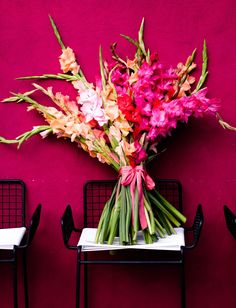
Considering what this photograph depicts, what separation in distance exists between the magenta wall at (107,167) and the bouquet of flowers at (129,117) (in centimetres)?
8

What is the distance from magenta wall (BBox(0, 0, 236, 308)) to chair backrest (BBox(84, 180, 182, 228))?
0.05 meters

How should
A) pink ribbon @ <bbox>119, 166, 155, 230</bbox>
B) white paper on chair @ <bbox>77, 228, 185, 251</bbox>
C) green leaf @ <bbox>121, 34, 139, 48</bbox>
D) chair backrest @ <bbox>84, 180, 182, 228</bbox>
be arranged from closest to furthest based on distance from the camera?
white paper on chair @ <bbox>77, 228, 185, 251</bbox>
pink ribbon @ <bbox>119, 166, 155, 230</bbox>
green leaf @ <bbox>121, 34, 139, 48</bbox>
chair backrest @ <bbox>84, 180, 182, 228</bbox>

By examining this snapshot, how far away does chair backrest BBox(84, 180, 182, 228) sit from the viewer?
3.16 metres

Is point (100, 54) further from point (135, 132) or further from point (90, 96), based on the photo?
point (135, 132)

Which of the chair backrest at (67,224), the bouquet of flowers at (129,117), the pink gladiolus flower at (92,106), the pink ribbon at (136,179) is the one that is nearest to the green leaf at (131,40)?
the bouquet of flowers at (129,117)

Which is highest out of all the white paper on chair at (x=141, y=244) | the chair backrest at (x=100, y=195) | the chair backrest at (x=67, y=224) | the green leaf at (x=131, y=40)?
the green leaf at (x=131, y=40)

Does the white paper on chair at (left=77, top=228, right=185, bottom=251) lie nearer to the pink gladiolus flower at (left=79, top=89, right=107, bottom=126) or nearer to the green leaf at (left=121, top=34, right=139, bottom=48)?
the pink gladiolus flower at (left=79, top=89, right=107, bottom=126)

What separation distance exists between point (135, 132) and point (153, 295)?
0.98 metres

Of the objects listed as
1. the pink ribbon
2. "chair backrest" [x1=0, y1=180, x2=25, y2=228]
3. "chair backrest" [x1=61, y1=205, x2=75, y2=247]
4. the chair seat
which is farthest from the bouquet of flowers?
the chair seat

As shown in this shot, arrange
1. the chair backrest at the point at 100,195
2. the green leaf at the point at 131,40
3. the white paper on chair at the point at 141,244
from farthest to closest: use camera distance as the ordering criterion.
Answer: the chair backrest at the point at 100,195, the green leaf at the point at 131,40, the white paper on chair at the point at 141,244

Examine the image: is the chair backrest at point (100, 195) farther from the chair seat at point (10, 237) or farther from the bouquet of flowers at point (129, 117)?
the chair seat at point (10, 237)

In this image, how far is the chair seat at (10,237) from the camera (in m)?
2.72

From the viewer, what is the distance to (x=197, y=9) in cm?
311

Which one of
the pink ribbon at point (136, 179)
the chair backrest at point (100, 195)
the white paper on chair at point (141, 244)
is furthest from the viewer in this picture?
the chair backrest at point (100, 195)
